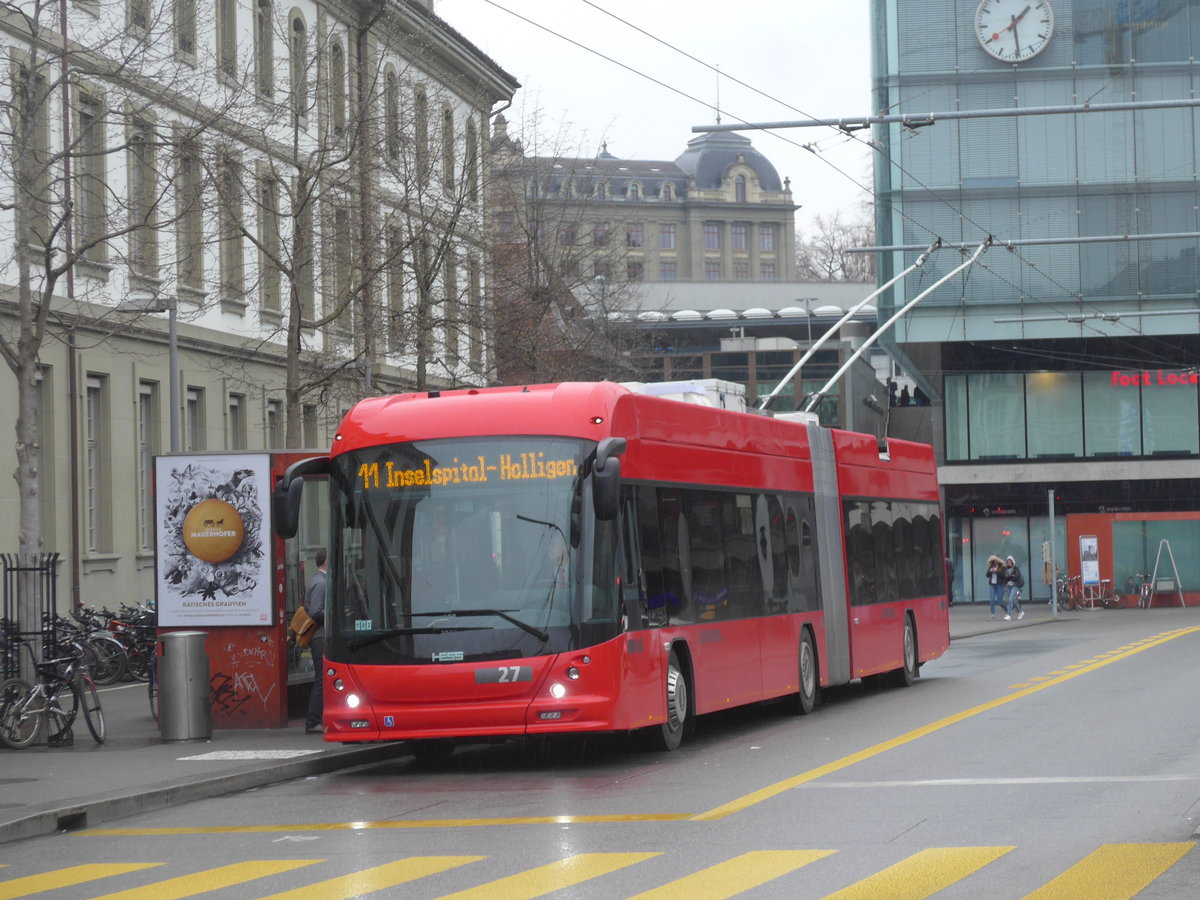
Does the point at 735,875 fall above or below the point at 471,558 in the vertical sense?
below

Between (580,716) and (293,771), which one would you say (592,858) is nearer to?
(580,716)

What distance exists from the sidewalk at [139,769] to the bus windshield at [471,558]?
125 centimetres

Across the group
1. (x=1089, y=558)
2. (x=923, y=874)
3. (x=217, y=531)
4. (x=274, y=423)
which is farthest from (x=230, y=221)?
(x=1089, y=558)

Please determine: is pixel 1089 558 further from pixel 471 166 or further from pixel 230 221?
pixel 230 221

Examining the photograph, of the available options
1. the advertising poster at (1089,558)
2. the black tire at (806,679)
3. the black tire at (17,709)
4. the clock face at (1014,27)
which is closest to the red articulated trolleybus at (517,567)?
the black tire at (806,679)

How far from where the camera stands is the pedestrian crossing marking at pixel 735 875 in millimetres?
8656

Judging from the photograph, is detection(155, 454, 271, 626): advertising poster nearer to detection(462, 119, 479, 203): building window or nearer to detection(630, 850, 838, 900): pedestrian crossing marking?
detection(630, 850, 838, 900): pedestrian crossing marking

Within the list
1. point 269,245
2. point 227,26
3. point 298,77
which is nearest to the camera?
point 298,77

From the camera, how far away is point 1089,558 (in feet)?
183

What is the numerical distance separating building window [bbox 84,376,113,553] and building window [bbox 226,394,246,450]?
512 centimetres

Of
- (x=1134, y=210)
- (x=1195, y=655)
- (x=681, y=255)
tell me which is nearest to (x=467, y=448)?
(x=1195, y=655)

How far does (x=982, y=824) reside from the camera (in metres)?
10.7

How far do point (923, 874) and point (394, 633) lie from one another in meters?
6.59

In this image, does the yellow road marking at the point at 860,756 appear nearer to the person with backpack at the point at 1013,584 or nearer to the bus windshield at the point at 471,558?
the bus windshield at the point at 471,558
